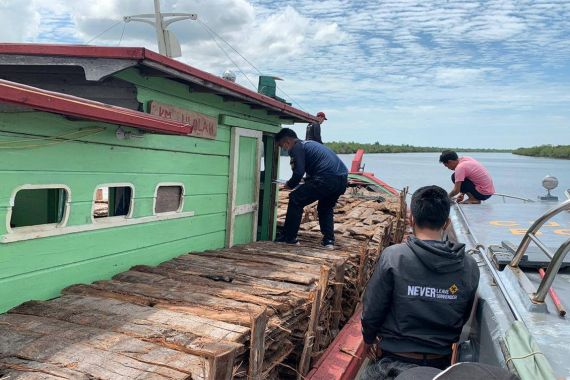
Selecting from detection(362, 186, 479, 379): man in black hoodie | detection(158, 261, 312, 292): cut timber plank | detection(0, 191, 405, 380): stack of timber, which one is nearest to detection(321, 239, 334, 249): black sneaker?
detection(0, 191, 405, 380): stack of timber

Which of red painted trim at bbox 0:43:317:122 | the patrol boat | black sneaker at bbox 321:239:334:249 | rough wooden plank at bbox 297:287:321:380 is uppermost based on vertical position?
red painted trim at bbox 0:43:317:122

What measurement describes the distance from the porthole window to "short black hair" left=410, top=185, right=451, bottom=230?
3.08m

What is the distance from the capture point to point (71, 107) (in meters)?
3.23

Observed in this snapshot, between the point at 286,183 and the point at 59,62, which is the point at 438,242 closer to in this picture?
the point at 59,62

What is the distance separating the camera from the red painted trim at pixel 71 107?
2.79m

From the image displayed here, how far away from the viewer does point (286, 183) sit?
7230 mm

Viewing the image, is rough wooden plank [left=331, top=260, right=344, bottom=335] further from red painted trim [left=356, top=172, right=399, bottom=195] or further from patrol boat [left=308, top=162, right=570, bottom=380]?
red painted trim [left=356, top=172, right=399, bottom=195]

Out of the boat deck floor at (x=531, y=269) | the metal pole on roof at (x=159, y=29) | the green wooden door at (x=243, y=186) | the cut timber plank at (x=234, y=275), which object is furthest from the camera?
the metal pole on roof at (x=159, y=29)

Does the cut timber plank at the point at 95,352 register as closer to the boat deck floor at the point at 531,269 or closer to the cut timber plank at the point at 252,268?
the boat deck floor at the point at 531,269

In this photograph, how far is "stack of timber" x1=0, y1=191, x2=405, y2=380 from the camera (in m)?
2.70

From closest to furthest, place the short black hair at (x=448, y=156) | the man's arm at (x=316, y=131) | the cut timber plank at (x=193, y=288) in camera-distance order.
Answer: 1. the cut timber plank at (x=193, y=288)
2. the short black hair at (x=448, y=156)
3. the man's arm at (x=316, y=131)

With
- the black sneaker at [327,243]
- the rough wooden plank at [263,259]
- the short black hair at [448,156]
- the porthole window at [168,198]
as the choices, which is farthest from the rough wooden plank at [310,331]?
the short black hair at [448,156]

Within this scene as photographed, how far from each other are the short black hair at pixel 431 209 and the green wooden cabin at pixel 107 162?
2.26 meters

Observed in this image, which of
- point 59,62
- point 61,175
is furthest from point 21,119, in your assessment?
point 59,62
